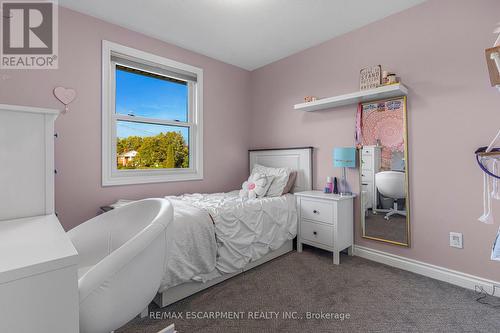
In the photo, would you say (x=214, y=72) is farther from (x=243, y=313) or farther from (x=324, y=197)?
(x=243, y=313)

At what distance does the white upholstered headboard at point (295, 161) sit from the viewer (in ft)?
10.1

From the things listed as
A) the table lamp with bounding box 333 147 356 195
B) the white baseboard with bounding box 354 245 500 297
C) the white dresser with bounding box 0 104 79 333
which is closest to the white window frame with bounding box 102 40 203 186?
the white dresser with bounding box 0 104 79 333

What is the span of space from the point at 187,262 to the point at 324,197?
1.52 meters

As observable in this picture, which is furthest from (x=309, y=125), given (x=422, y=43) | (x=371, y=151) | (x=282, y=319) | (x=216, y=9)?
(x=282, y=319)

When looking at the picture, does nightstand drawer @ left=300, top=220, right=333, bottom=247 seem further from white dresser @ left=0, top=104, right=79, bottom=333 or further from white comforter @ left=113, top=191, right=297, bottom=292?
white dresser @ left=0, top=104, right=79, bottom=333

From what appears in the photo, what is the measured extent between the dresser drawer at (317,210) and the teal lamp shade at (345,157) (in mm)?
468

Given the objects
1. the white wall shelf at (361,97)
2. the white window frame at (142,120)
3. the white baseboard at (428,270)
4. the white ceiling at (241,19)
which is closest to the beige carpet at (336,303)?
the white baseboard at (428,270)

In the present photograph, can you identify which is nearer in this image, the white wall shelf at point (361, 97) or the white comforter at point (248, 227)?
the white comforter at point (248, 227)

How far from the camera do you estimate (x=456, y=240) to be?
2.05 metres

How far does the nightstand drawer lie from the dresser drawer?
0.22ft

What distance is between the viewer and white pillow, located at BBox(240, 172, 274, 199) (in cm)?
281

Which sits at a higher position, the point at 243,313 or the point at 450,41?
the point at 450,41

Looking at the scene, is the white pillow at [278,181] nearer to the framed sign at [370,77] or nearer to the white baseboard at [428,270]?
the white baseboard at [428,270]

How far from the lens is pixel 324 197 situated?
254cm
